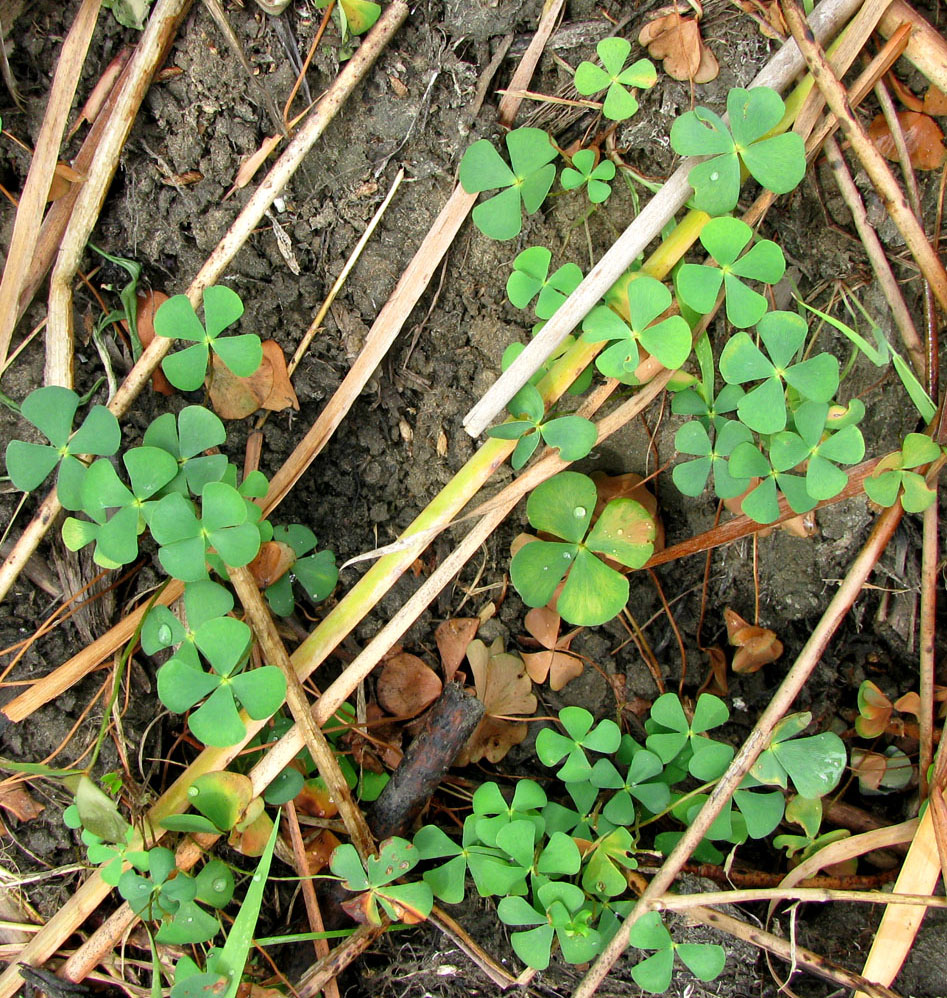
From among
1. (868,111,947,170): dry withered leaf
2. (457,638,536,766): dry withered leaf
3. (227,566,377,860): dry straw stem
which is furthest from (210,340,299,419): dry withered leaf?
(868,111,947,170): dry withered leaf

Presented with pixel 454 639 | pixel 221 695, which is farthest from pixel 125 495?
pixel 454 639

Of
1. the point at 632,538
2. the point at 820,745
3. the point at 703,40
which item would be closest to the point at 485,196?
the point at 703,40

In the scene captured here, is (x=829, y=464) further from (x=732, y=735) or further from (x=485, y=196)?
(x=485, y=196)

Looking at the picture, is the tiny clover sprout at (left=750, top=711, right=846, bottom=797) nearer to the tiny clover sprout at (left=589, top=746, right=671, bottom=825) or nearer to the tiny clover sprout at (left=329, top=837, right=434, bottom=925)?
the tiny clover sprout at (left=589, top=746, right=671, bottom=825)

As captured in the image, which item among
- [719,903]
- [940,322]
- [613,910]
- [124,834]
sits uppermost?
[940,322]

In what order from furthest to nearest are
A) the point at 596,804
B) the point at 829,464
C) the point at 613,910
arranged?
the point at 596,804 < the point at 613,910 < the point at 829,464

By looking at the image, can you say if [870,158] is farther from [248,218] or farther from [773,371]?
[248,218]
